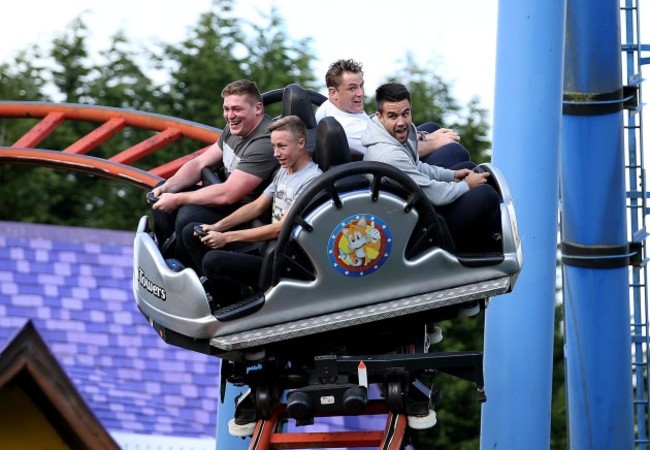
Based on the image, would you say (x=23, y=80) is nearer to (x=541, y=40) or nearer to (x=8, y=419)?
(x=8, y=419)

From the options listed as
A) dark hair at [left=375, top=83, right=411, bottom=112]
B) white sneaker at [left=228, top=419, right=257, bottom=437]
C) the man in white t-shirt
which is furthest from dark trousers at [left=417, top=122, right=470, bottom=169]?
white sneaker at [left=228, top=419, right=257, bottom=437]

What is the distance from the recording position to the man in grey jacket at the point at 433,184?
444cm

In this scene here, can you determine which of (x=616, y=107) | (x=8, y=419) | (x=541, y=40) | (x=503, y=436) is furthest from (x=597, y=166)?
(x=8, y=419)

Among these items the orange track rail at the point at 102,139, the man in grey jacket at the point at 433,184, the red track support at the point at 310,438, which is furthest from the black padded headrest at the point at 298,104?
the orange track rail at the point at 102,139

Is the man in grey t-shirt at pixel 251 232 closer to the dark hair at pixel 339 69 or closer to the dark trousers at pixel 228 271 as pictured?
the dark trousers at pixel 228 271

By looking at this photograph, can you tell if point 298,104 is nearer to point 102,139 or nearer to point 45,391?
point 45,391

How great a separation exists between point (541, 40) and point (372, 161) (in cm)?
132

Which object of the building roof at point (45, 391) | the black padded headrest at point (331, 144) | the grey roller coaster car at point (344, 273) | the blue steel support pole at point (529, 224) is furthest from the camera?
the building roof at point (45, 391)

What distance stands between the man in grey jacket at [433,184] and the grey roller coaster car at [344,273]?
0.10 metres

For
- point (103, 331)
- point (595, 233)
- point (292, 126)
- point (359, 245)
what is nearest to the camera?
point (359, 245)

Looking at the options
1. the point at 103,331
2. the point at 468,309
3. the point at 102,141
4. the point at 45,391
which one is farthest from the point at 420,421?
the point at 103,331

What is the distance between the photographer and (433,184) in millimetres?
4457

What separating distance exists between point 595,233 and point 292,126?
2159 mm

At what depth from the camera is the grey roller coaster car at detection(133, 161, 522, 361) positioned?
4254mm
